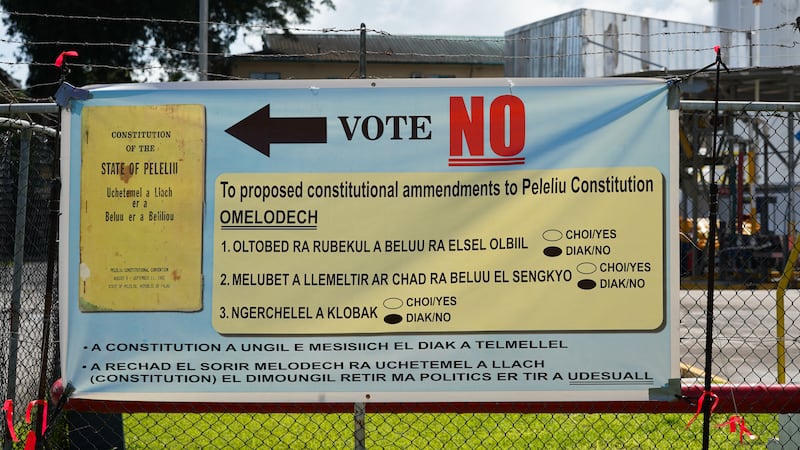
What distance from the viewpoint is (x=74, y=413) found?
16.1 ft

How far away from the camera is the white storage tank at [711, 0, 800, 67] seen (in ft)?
67.6

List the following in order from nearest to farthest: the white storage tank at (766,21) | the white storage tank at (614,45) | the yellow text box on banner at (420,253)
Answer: the yellow text box on banner at (420,253) → the white storage tank at (766,21) → the white storage tank at (614,45)

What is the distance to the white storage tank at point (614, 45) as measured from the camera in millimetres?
23453

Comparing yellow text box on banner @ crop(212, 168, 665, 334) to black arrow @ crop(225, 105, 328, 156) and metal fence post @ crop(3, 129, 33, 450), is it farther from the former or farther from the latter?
metal fence post @ crop(3, 129, 33, 450)

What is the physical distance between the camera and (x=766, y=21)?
2670 centimetres

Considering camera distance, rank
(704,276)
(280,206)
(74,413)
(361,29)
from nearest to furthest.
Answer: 1. (280,206)
2. (361,29)
3. (74,413)
4. (704,276)

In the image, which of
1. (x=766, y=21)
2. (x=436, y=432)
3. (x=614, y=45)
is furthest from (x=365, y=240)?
(x=766, y=21)

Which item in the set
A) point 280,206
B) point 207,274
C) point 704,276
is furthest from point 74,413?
point 704,276

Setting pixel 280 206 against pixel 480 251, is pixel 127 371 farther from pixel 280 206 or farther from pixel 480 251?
pixel 480 251

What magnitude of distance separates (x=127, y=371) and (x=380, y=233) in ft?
4.05

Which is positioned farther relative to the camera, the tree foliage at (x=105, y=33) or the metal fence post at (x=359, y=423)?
the tree foliage at (x=105, y=33)

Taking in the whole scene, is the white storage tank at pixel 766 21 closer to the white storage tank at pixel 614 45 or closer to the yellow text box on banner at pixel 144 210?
the white storage tank at pixel 614 45

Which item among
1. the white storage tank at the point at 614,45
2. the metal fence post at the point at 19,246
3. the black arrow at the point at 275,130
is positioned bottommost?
the metal fence post at the point at 19,246

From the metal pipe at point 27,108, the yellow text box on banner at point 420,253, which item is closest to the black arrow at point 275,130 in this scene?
the yellow text box on banner at point 420,253
